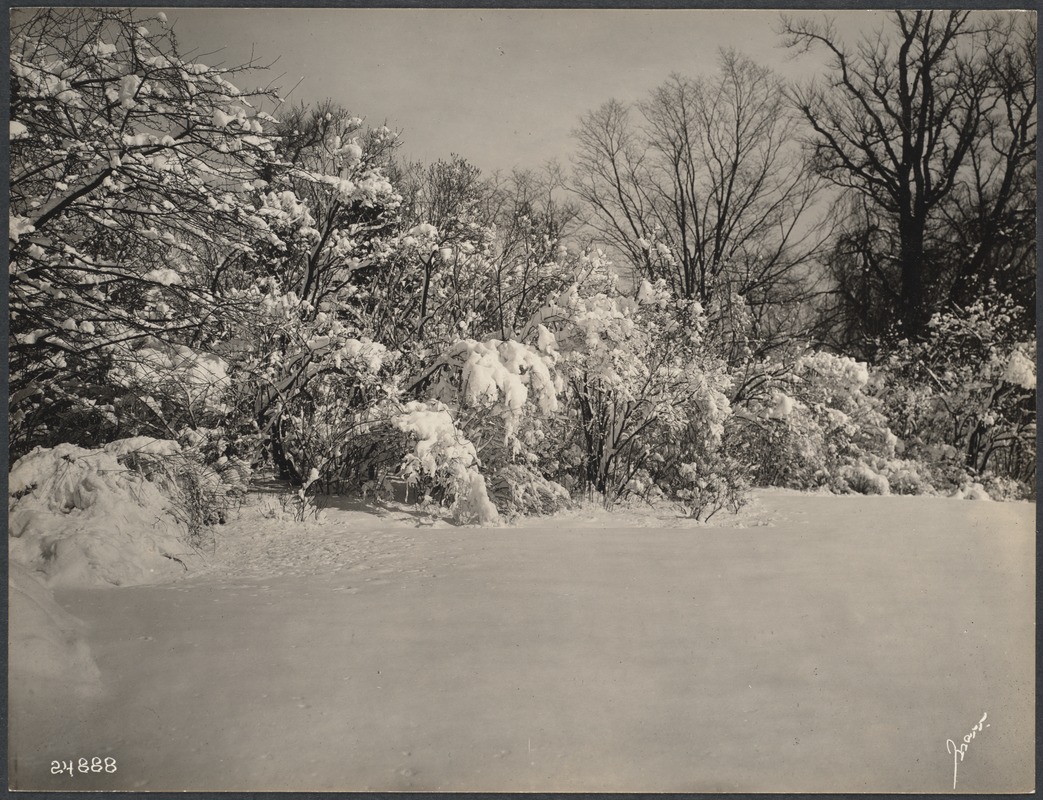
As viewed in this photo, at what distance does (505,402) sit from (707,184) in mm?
2594

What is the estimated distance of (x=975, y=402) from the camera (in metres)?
6.23

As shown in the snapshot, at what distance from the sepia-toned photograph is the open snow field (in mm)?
19

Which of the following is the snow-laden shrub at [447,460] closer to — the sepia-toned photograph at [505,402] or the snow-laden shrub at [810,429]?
the sepia-toned photograph at [505,402]

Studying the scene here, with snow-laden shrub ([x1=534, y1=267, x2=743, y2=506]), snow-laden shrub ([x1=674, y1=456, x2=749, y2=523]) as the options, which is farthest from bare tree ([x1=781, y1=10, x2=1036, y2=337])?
snow-laden shrub ([x1=674, y1=456, x2=749, y2=523])

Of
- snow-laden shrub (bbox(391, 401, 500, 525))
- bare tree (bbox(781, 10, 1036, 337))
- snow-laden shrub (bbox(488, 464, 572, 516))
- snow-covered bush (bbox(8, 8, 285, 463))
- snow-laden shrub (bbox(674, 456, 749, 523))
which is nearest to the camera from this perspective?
snow-covered bush (bbox(8, 8, 285, 463))

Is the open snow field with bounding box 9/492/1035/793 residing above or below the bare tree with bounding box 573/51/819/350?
below

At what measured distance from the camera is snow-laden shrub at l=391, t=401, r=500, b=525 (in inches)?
204

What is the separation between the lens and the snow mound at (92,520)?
3803mm

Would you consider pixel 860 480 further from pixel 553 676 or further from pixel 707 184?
pixel 553 676

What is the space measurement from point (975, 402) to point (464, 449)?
453 cm

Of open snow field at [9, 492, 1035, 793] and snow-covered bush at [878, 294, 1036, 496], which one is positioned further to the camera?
snow-covered bush at [878, 294, 1036, 496]

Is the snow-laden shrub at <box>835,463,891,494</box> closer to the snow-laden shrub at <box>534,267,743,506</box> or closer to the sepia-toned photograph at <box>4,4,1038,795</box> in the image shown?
the sepia-toned photograph at <box>4,4,1038,795</box>

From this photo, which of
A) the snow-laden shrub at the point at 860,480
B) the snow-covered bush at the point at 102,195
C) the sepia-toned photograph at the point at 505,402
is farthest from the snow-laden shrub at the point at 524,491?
the snow-laden shrub at the point at 860,480

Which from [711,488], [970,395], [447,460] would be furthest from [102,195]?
[970,395]
